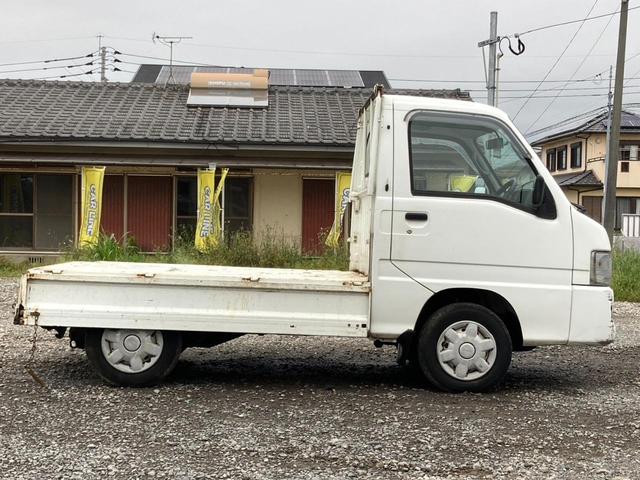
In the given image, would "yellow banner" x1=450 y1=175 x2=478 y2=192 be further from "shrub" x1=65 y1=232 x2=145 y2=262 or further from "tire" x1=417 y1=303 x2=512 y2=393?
"shrub" x1=65 y1=232 x2=145 y2=262

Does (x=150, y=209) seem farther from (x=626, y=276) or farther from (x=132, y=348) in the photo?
(x=132, y=348)

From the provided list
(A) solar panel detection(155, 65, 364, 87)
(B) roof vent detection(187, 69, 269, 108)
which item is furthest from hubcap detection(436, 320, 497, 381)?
(A) solar panel detection(155, 65, 364, 87)

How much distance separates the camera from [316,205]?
16500 millimetres

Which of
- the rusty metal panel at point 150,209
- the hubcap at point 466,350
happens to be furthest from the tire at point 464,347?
the rusty metal panel at point 150,209

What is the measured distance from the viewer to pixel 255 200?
16.4 meters

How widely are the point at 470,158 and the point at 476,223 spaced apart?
536 mm

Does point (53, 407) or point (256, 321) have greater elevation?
point (256, 321)

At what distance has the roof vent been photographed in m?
18.3

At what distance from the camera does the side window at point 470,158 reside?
548cm

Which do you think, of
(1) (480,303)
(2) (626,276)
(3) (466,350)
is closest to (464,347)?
(3) (466,350)

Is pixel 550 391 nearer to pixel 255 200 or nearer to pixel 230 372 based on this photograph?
pixel 230 372

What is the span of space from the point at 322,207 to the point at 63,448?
494 inches

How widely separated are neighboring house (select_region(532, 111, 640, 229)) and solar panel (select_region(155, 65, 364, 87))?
20.0m

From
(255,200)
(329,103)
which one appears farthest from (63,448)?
(329,103)
